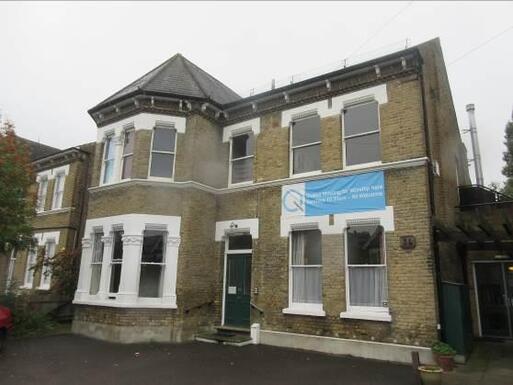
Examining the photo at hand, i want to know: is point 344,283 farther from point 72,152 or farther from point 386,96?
point 72,152

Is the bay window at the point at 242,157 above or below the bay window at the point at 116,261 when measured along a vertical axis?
above

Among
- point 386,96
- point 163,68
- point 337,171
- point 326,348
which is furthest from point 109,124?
point 326,348

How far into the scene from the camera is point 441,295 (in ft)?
31.3

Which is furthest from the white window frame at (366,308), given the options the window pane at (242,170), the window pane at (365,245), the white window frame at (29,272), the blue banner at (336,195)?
the white window frame at (29,272)

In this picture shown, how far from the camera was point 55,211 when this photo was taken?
64.1ft

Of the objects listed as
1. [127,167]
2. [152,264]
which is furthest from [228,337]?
[127,167]

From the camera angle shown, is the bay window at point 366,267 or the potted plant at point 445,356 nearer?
the potted plant at point 445,356

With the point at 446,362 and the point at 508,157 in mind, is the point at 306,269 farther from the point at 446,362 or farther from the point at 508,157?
the point at 508,157

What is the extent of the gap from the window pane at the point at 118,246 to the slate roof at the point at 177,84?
472cm

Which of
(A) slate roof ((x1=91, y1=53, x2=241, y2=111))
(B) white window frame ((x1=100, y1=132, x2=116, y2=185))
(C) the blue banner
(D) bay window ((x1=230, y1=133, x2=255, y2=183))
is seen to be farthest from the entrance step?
(A) slate roof ((x1=91, y1=53, x2=241, y2=111))

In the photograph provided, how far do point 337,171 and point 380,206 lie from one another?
5.25 ft

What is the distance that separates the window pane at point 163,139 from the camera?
1352cm

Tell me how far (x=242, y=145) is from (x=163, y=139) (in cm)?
275

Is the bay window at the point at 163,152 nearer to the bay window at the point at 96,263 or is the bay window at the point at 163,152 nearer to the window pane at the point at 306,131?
the bay window at the point at 96,263
